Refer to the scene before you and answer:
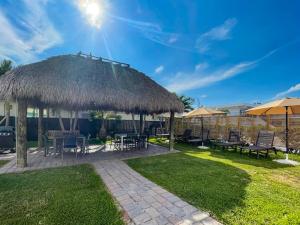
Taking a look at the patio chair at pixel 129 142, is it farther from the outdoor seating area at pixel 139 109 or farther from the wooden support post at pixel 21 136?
the wooden support post at pixel 21 136

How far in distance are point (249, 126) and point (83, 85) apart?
9.63 meters

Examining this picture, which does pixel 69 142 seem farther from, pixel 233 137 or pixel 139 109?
pixel 233 137

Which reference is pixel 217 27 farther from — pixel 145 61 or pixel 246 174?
pixel 246 174

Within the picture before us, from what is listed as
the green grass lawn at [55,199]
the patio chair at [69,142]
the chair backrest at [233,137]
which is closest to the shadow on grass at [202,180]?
the green grass lawn at [55,199]

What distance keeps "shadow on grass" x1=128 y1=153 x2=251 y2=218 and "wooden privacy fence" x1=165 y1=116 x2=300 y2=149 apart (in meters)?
5.20

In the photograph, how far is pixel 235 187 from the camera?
4066 millimetres

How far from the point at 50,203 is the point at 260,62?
16.9 meters

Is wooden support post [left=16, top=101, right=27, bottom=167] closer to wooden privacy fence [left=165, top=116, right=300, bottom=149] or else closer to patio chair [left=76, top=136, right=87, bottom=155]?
patio chair [left=76, top=136, right=87, bottom=155]

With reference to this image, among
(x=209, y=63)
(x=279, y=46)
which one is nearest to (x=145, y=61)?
(x=209, y=63)

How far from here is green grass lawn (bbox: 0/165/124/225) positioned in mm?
2758

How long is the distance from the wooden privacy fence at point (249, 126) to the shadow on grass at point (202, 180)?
520cm

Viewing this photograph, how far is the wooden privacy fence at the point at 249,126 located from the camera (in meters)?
8.59

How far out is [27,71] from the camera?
5984 millimetres

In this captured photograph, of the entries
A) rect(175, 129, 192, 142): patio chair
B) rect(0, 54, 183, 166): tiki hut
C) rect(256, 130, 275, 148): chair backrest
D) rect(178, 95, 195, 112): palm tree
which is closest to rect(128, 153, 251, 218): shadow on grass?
rect(0, 54, 183, 166): tiki hut
